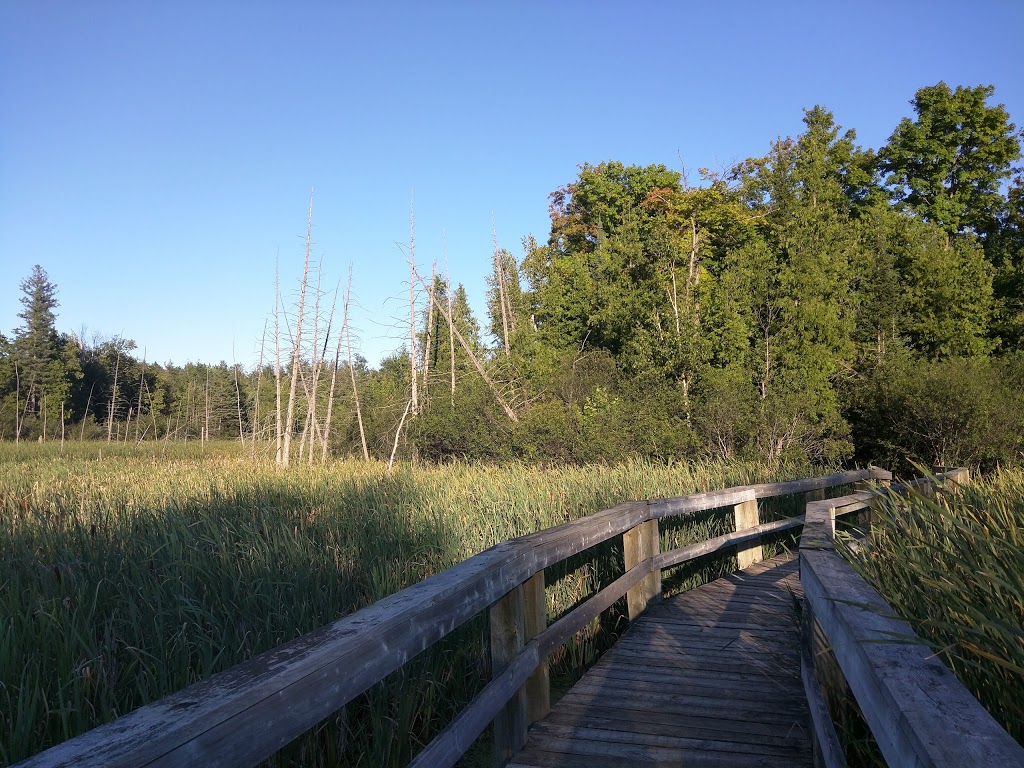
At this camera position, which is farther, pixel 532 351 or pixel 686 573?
pixel 532 351

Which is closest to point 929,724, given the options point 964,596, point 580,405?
point 964,596

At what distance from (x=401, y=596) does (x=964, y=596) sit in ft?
6.03

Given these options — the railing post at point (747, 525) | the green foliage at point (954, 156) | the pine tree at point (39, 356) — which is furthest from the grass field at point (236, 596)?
the pine tree at point (39, 356)

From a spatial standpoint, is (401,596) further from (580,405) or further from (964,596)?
(580,405)

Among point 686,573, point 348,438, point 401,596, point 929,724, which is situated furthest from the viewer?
point 348,438

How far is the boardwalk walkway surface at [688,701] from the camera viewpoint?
304 centimetres

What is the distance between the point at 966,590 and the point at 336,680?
6.21 feet

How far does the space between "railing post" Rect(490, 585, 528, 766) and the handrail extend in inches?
0.4

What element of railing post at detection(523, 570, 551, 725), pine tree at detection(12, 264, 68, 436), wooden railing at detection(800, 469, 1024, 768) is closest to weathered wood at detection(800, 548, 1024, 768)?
wooden railing at detection(800, 469, 1024, 768)

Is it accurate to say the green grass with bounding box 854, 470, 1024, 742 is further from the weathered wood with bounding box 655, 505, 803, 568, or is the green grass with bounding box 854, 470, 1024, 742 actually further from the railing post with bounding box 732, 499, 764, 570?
the railing post with bounding box 732, 499, 764, 570

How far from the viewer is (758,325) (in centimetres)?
2494

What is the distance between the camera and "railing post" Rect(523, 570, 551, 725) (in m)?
3.35

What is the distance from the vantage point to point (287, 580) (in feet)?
14.5

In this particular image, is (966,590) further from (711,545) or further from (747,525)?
(747,525)
